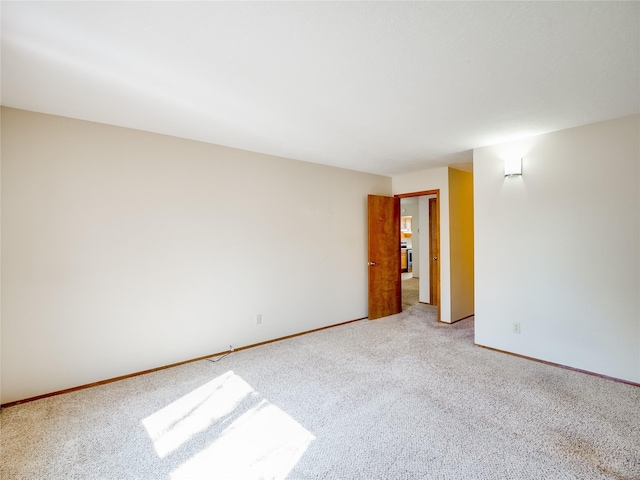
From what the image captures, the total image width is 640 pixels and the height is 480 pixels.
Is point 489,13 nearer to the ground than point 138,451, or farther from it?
farther from it

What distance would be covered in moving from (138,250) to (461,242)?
4.50 m

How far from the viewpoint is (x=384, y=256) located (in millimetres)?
4957

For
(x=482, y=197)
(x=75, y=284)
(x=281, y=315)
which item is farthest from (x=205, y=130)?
(x=482, y=197)

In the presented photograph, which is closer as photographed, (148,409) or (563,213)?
(148,409)

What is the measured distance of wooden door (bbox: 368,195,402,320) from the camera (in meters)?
4.80

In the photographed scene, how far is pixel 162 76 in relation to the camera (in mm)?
1962

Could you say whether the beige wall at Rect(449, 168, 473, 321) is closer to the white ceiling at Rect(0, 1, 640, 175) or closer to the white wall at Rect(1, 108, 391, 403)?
the white ceiling at Rect(0, 1, 640, 175)

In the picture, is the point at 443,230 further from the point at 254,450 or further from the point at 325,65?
the point at 254,450

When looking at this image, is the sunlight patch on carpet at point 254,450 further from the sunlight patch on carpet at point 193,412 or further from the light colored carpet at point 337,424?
the sunlight patch on carpet at point 193,412

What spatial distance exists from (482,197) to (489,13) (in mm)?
2498

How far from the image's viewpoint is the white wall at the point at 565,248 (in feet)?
8.61

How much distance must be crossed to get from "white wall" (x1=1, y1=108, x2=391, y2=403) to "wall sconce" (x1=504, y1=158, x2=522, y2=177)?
7.88 ft

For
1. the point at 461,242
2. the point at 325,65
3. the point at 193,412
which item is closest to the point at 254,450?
the point at 193,412

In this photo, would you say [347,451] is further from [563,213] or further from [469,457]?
[563,213]
